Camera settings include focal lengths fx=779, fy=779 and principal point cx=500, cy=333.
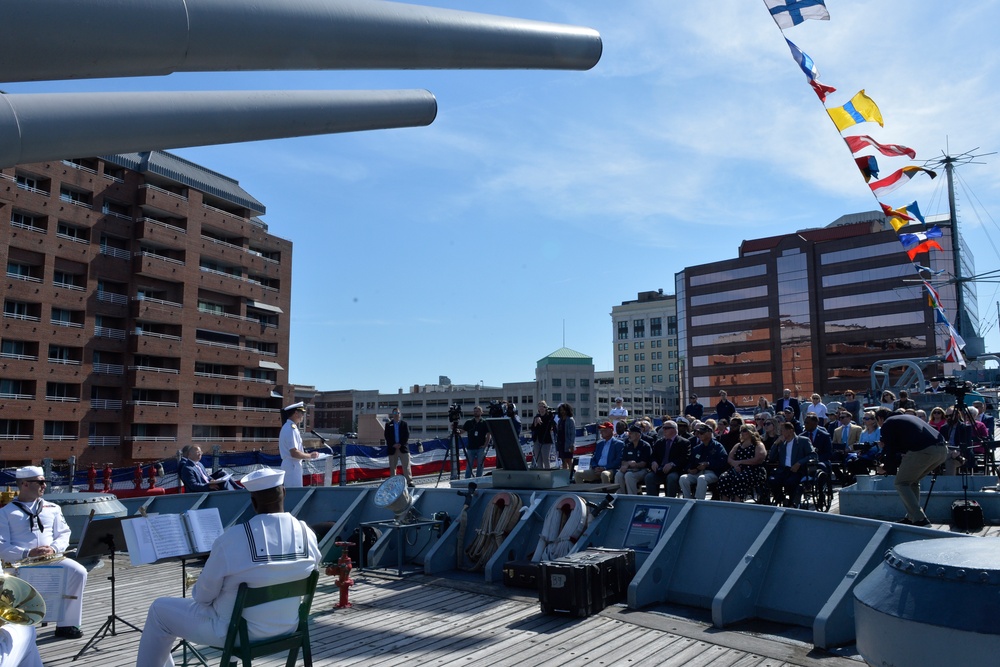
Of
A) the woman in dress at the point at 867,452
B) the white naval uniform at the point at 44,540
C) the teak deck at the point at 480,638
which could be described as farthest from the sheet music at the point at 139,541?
the woman in dress at the point at 867,452

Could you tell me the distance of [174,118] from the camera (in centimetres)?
445

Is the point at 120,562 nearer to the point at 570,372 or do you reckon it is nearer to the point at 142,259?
the point at 142,259

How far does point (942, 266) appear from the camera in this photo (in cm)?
9706

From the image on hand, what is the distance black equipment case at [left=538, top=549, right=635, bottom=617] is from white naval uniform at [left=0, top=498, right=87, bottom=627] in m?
4.24

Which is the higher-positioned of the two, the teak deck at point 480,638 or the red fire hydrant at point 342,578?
the red fire hydrant at point 342,578

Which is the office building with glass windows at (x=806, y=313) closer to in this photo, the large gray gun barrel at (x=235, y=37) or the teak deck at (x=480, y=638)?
the teak deck at (x=480, y=638)

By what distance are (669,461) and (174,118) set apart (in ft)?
29.3

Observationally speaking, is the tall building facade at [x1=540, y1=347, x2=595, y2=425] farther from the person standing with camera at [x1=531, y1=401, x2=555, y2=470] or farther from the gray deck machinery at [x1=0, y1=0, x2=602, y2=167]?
the gray deck machinery at [x1=0, y1=0, x2=602, y2=167]

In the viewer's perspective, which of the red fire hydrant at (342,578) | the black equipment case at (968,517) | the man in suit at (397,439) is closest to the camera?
the red fire hydrant at (342,578)

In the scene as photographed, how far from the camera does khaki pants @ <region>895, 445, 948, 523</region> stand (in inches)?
347

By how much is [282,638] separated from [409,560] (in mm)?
6036

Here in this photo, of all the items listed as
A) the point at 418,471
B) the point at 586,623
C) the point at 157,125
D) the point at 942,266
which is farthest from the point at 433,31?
the point at 942,266

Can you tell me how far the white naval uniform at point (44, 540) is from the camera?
6.99 m

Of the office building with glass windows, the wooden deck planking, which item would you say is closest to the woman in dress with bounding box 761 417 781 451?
the wooden deck planking
